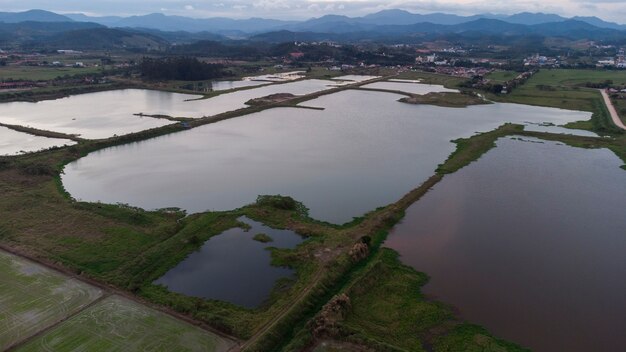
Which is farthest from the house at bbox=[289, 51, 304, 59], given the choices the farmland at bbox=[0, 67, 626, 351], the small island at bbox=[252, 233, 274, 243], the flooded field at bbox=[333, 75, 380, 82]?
the small island at bbox=[252, 233, 274, 243]

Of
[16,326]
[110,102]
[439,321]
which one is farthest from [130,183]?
[110,102]

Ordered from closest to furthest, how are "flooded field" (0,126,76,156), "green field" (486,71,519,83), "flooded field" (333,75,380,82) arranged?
"flooded field" (0,126,76,156), "green field" (486,71,519,83), "flooded field" (333,75,380,82)

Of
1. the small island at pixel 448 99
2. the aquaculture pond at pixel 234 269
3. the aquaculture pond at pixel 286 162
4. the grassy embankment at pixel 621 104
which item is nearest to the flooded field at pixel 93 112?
the aquaculture pond at pixel 286 162

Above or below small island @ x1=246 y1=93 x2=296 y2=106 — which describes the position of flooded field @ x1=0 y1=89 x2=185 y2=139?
below

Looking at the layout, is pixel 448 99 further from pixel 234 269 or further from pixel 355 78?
pixel 234 269

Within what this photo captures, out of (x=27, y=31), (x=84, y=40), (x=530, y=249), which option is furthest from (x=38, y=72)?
(x=27, y=31)

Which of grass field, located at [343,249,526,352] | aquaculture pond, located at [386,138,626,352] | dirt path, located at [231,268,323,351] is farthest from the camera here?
aquaculture pond, located at [386,138,626,352]

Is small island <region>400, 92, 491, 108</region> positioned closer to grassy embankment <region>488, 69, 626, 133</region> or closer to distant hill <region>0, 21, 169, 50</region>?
grassy embankment <region>488, 69, 626, 133</region>
